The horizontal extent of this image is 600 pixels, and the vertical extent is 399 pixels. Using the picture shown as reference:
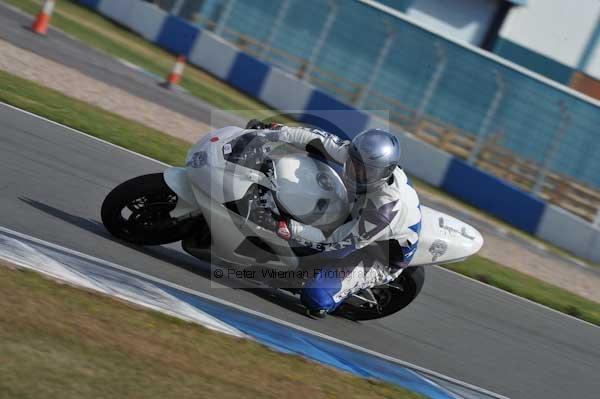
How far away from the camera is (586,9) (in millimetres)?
33781

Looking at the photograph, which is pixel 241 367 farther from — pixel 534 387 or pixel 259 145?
pixel 534 387

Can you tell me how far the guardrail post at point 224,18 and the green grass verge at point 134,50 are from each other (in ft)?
5.06

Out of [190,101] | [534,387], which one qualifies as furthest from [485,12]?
[534,387]

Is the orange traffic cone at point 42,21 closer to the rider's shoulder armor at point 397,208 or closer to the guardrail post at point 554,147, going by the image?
the guardrail post at point 554,147

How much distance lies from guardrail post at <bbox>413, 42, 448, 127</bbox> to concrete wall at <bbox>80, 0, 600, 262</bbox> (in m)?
0.74

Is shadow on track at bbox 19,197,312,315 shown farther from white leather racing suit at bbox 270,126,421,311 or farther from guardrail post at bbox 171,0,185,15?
guardrail post at bbox 171,0,185,15

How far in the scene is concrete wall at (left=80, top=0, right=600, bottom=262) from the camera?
61.7 feet

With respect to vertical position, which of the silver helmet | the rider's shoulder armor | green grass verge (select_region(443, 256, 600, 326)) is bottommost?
green grass verge (select_region(443, 256, 600, 326))

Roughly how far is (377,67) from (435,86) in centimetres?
150

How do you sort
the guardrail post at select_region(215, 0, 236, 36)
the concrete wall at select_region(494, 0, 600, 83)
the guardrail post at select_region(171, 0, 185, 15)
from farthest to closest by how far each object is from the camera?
the concrete wall at select_region(494, 0, 600, 83)
the guardrail post at select_region(171, 0, 185, 15)
the guardrail post at select_region(215, 0, 236, 36)

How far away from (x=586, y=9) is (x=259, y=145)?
29.8 m

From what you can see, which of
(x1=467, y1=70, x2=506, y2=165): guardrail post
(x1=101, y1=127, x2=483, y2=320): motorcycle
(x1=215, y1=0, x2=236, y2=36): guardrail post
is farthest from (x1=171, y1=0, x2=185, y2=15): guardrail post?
(x1=101, y1=127, x2=483, y2=320): motorcycle

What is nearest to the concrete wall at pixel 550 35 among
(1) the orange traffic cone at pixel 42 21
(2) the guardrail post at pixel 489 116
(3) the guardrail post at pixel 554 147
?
(2) the guardrail post at pixel 489 116

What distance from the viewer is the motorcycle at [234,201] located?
21.3ft
